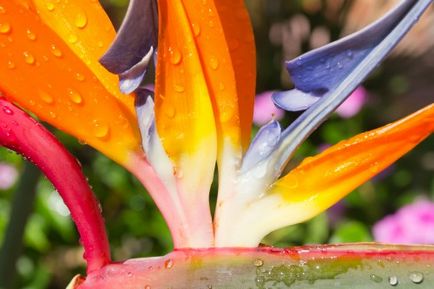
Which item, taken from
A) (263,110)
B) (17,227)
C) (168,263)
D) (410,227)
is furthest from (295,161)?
(168,263)

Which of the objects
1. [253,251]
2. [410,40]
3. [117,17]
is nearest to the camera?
[253,251]

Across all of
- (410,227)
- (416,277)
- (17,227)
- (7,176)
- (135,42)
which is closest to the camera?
(416,277)

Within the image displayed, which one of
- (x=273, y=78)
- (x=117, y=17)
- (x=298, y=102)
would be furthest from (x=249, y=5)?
(x=298, y=102)

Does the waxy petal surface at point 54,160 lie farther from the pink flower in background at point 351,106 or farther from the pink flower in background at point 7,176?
Answer: the pink flower in background at point 351,106

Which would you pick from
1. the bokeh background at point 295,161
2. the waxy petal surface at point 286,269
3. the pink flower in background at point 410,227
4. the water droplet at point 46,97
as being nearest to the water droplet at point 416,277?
the waxy petal surface at point 286,269

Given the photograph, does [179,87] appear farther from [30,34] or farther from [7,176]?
[7,176]

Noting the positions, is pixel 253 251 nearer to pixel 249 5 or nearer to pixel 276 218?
pixel 276 218
